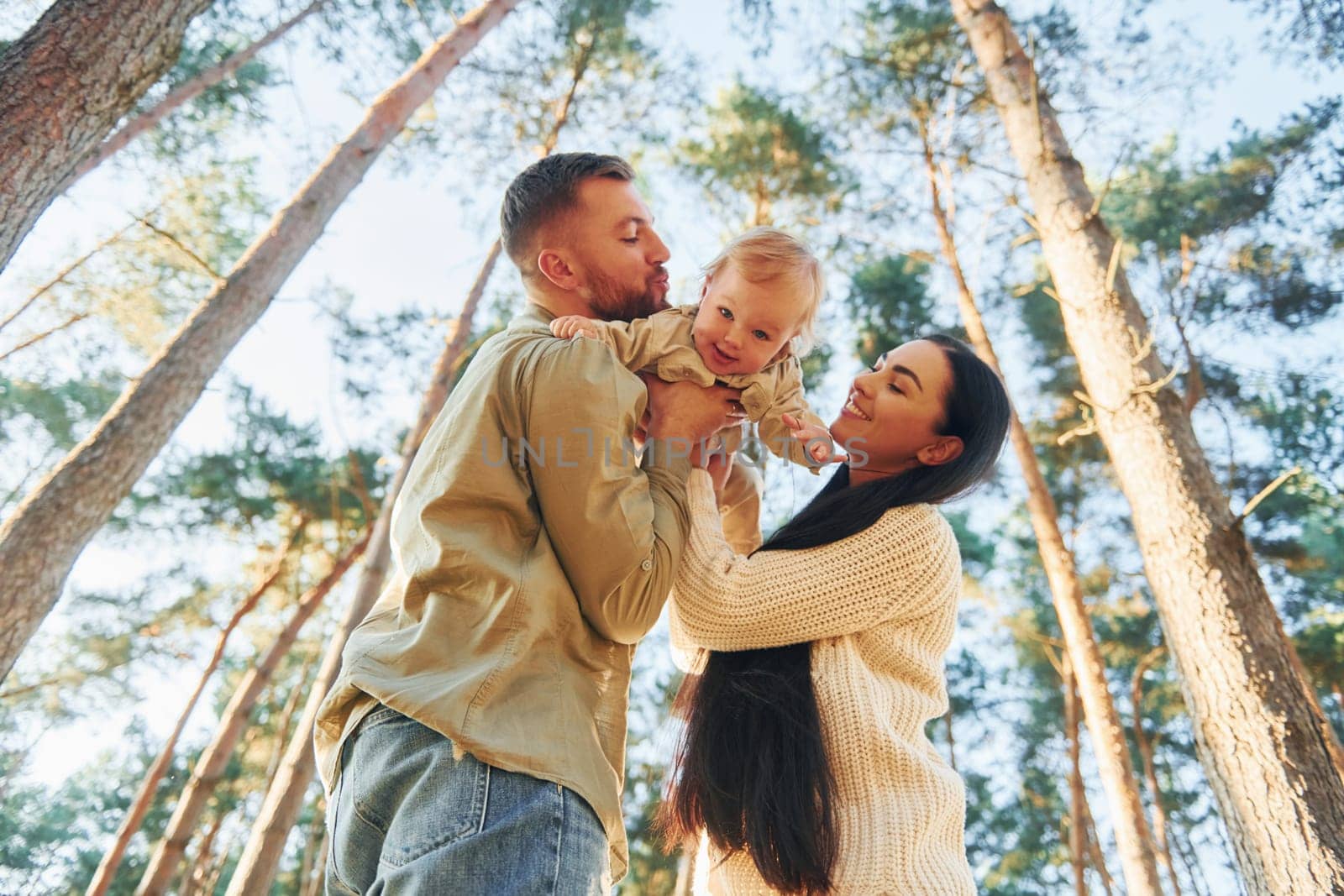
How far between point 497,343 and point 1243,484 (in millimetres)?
12345

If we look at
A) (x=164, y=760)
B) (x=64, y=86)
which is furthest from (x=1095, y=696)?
(x=164, y=760)

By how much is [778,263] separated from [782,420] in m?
0.43

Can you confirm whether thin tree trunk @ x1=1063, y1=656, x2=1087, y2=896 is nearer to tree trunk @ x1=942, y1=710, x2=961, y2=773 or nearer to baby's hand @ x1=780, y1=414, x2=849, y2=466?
tree trunk @ x1=942, y1=710, x2=961, y2=773

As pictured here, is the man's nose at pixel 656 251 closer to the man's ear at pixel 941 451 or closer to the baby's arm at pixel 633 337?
the baby's arm at pixel 633 337

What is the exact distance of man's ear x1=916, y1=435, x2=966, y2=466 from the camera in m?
2.45

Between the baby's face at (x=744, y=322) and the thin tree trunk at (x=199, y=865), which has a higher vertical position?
the thin tree trunk at (x=199, y=865)

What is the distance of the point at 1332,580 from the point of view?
1062 cm

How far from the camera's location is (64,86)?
301cm

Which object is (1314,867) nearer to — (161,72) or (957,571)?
(957,571)

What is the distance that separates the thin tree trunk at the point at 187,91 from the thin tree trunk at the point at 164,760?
5.44 meters

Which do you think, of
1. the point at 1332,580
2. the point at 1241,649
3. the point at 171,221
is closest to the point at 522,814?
the point at 1241,649

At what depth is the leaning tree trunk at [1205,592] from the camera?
11.5 ft

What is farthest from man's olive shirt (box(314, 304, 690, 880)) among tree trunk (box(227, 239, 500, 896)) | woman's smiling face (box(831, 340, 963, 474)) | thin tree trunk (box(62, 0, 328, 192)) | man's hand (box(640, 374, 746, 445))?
thin tree trunk (box(62, 0, 328, 192))

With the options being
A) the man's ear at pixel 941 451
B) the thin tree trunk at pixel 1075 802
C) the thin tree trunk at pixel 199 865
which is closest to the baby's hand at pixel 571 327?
the man's ear at pixel 941 451
